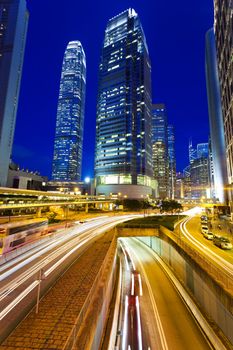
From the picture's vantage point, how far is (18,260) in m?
21.3

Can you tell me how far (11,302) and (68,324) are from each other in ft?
16.0

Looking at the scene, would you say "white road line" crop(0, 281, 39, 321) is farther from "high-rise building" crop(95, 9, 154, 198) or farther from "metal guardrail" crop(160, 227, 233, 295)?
"high-rise building" crop(95, 9, 154, 198)

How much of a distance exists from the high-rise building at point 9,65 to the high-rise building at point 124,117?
219ft

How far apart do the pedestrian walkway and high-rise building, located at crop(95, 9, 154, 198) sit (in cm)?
12262

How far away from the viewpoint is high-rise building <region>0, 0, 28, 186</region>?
99.9 m

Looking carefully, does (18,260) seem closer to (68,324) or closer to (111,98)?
(68,324)

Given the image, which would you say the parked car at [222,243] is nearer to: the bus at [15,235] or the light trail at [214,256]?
the light trail at [214,256]

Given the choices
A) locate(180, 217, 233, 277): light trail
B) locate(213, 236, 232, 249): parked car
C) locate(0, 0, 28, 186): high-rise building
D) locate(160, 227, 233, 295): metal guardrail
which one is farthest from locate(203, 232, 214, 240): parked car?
locate(0, 0, 28, 186): high-rise building

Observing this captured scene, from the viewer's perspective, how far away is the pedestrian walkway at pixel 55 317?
922 centimetres

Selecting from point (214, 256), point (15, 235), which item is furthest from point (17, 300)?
point (214, 256)

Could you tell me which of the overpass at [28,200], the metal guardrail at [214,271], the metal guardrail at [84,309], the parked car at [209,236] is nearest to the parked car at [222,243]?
the parked car at [209,236]

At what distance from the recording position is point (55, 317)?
11.2m

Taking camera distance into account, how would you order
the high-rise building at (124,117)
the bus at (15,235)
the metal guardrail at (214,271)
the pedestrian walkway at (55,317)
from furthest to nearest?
1. the high-rise building at (124,117)
2. the bus at (15,235)
3. the metal guardrail at (214,271)
4. the pedestrian walkway at (55,317)

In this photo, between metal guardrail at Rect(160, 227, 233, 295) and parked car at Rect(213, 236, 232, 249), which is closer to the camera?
metal guardrail at Rect(160, 227, 233, 295)
